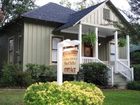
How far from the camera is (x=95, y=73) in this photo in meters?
20.4

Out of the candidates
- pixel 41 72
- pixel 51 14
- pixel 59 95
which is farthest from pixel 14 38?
pixel 59 95

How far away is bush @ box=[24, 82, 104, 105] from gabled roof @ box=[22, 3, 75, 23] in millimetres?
15199

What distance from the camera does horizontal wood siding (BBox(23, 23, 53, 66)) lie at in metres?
22.3

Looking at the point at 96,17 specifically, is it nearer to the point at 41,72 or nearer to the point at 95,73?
the point at 95,73

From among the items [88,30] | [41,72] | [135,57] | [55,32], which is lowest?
[41,72]

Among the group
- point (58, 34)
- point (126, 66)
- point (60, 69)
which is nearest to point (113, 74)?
point (126, 66)

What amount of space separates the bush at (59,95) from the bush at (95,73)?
1289 cm

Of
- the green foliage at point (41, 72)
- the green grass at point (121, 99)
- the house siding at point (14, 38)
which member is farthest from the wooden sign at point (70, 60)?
the house siding at point (14, 38)

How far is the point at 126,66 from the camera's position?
23.1 metres

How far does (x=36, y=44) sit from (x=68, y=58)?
50.2ft

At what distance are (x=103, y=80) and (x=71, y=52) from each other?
13.5m

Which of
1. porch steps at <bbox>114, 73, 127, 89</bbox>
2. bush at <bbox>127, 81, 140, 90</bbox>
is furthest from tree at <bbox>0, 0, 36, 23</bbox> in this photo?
bush at <bbox>127, 81, 140, 90</bbox>

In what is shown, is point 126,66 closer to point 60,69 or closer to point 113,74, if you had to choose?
point 113,74

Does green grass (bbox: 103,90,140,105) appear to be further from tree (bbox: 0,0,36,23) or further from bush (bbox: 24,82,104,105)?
tree (bbox: 0,0,36,23)
